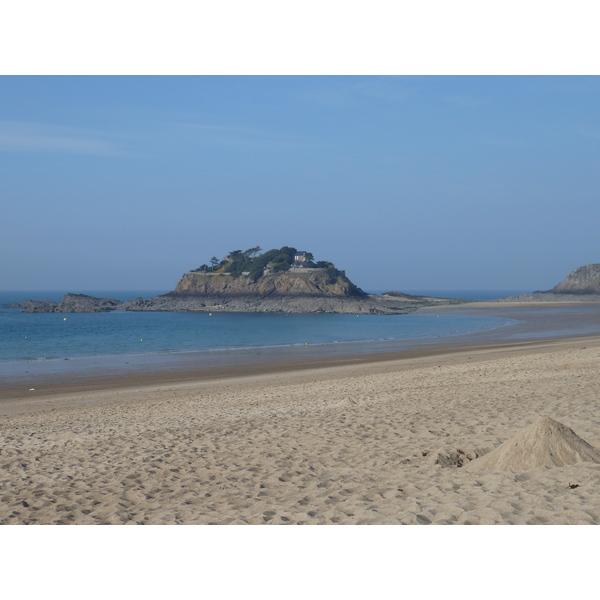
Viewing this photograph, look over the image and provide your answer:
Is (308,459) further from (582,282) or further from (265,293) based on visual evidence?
(582,282)

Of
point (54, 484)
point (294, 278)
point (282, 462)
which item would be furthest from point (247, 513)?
point (294, 278)

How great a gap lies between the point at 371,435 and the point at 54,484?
434 centimetres

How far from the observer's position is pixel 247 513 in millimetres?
5516

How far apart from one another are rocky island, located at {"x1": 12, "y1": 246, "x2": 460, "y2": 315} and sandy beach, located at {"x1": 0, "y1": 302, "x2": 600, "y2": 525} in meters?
75.7

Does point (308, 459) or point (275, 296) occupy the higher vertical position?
point (275, 296)

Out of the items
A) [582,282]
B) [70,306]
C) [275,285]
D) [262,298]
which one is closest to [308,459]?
[70,306]

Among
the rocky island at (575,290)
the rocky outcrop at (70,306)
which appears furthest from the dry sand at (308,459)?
the rocky island at (575,290)

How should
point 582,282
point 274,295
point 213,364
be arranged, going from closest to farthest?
point 213,364 < point 274,295 < point 582,282

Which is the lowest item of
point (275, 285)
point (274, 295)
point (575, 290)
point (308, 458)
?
point (308, 458)

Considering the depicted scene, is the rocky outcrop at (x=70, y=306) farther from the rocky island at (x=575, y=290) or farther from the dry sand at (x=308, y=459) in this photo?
the dry sand at (x=308, y=459)

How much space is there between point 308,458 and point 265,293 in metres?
101

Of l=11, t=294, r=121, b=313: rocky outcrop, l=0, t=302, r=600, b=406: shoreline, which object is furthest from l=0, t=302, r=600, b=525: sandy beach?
l=11, t=294, r=121, b=313: rocky outcrop

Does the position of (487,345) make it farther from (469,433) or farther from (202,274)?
(202,274)

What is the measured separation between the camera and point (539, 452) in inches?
246
